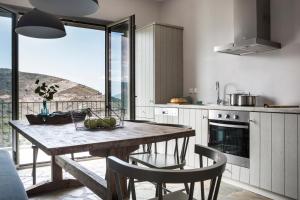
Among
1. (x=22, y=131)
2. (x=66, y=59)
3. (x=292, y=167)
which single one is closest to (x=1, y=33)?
(x=22, y=131)

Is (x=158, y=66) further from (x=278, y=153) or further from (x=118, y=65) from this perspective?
(x=278, y=153)

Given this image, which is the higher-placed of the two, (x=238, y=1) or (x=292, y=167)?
(x=238, y=1)

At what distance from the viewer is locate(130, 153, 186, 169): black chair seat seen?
2.30 metres

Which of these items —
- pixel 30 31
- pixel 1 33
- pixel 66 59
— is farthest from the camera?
pixel 66 59

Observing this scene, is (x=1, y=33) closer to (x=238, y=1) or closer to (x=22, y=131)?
(x=22, y=131)

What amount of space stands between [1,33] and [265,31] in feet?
12.8

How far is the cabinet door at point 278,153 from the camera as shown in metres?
2.59

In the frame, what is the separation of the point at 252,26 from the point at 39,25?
2.37 m

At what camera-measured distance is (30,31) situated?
279 centimetres

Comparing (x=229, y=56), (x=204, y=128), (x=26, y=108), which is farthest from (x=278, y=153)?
(x=26, y=108)

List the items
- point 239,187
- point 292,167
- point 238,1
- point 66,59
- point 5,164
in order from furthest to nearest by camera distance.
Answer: point 66,59
point 238,1
point 239,187
point 292,167
point 5,164

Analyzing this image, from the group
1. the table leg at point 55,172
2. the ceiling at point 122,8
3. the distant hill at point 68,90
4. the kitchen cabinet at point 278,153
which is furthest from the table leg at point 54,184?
the distant hill at point 68,90

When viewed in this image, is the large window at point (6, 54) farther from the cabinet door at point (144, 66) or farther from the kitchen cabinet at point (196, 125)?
the kitchen cabinet at point (196, 125)

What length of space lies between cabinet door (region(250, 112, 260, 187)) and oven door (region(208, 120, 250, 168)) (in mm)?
65
